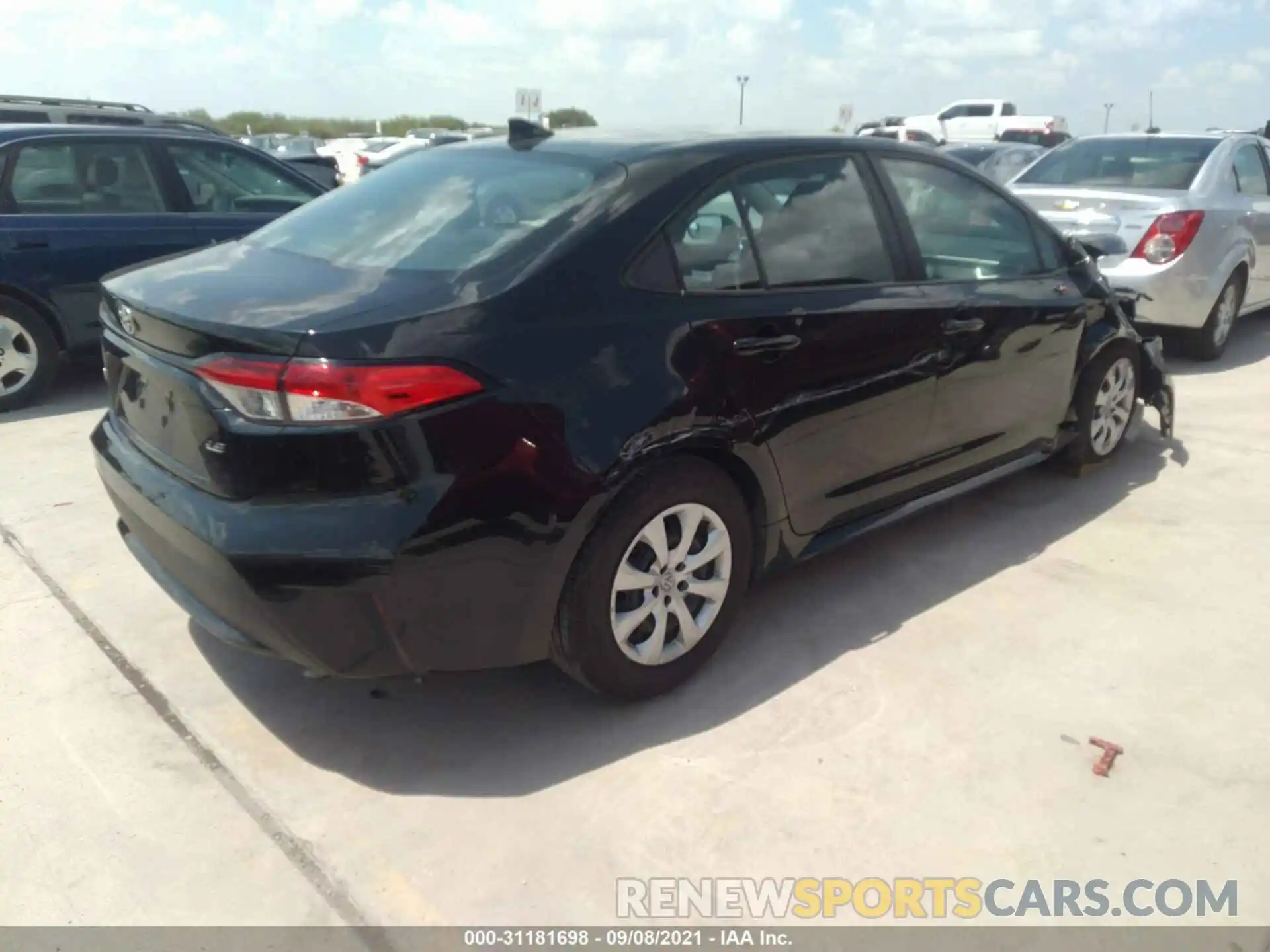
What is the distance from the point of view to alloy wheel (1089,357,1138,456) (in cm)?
478

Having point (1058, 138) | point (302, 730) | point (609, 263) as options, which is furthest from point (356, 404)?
point (1058, 138)

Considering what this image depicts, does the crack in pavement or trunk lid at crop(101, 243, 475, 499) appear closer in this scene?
the crack in pavement

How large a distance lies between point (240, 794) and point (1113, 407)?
13.3 ft

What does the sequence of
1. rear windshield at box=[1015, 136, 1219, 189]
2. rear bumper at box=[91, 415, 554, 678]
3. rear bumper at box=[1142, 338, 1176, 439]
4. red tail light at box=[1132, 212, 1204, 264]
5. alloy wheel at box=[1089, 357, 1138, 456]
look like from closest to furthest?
rear bumper at box=[91, 415, 554, 678]
alloy wheel at box=[1089, 357, 1138, 456]
rear bumper at box=[1142, 338, 1176, 439]
red tail light at box=[1132, 212, 1204, 264]
rear windshield at box=[1015, 136, 1219, 189]

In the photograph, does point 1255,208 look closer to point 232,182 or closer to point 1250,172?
point 1250,172

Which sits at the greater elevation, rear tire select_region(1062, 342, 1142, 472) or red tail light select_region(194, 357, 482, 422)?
red tail light select_region(194, 357, 482, 422)

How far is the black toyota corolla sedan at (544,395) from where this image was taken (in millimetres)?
2428

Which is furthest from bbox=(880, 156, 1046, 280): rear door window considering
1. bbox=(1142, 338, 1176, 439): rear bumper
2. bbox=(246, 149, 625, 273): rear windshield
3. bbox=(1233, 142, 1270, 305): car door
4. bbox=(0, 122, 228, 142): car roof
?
bbox=(0, 122, 228, 142): car roof

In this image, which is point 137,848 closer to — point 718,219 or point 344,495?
point 344,495

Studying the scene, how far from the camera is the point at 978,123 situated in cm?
3388

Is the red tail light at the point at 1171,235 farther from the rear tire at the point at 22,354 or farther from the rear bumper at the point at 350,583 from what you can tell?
the rear tire at the point at 22,354

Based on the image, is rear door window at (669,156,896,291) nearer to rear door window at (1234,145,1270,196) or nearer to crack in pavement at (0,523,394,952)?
crack in pavement at (0,523,394,952)

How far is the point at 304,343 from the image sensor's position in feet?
7.81

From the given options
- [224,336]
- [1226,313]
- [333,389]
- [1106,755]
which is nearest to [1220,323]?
[1226,313]
